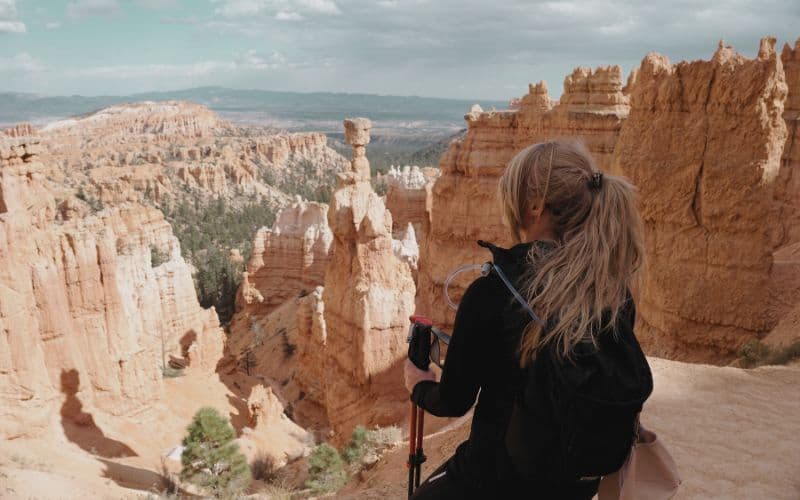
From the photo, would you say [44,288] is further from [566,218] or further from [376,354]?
[566,218]

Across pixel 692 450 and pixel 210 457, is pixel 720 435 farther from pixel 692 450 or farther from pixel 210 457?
pixel 210 457

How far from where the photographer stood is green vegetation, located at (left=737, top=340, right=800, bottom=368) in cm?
635

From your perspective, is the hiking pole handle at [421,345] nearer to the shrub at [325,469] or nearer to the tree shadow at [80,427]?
the shrub at [325,469]

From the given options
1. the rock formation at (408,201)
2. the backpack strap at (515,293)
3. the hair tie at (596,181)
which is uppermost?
the hair tie at (596,181)

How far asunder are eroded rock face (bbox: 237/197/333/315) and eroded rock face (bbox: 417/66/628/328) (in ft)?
28.1

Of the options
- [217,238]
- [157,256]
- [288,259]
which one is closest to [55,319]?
[288,259]

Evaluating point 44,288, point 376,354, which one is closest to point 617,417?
point 376,354

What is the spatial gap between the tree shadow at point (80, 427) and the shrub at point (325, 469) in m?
5.13

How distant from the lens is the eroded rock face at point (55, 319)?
9750mm

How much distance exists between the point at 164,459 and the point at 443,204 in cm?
1016

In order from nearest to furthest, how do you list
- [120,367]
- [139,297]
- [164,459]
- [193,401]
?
1. [164,459]
2. [120,367]
3. [193,401]
4. [139,297]

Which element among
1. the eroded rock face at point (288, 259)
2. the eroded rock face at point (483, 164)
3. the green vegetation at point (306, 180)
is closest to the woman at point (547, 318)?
the eroded rock face at point (483, 164)

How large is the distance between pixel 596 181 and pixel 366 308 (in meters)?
8.95

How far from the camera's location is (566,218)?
170 cm
